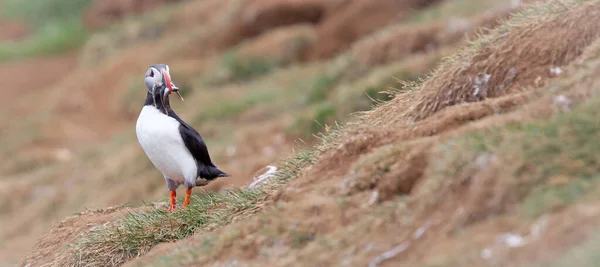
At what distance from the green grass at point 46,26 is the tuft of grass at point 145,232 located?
21.8 metres

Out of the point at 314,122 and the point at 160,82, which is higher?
the point at 160,82

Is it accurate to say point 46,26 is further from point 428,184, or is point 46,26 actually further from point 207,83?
point 428,184

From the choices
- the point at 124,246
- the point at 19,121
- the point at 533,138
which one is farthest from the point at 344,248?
the point at 19,121

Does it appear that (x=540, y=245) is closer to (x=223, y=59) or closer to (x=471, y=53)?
(x=471, y=53)

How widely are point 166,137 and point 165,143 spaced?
43 millimetres

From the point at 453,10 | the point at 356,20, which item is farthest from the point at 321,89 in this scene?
the point at 356,20

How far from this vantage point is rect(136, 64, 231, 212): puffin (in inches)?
247

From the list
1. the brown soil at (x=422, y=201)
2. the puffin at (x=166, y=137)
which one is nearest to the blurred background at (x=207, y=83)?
the puffin at (x=166, y=137)

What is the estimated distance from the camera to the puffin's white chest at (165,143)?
625cm

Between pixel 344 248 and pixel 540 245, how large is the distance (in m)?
0.96

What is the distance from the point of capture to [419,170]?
4.20 m

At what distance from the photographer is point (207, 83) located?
1778 centimetres

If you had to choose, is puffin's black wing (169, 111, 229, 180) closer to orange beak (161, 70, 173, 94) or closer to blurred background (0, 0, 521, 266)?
orange beak (161, 70, 173, 94)

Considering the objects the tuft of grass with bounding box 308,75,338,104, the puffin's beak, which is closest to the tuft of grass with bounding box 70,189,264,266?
the puffin's beak
